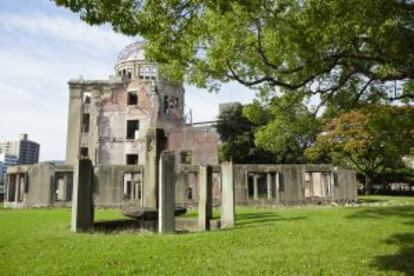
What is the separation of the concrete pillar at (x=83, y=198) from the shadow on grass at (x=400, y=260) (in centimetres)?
867

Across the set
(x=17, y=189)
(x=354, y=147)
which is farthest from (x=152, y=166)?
(x=354, y=147)

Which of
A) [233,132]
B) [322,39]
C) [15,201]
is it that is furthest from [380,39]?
[233,132]

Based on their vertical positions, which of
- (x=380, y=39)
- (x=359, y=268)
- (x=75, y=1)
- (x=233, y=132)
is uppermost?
(x=233, y=132)

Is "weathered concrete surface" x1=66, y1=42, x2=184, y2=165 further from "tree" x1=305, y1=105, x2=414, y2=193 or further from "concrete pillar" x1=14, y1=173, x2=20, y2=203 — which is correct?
"tree" x1=305, y1=105, x2=414, y2=193

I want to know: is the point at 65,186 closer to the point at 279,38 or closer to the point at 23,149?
the point at 279,38

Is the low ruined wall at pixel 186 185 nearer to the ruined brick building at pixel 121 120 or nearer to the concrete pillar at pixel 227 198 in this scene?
the concrete pillar at pixel 227 198

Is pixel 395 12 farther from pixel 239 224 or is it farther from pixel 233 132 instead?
pixel 233 132

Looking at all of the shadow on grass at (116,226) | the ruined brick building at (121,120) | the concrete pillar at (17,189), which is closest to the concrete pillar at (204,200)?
the shadow on grass at (116,226)

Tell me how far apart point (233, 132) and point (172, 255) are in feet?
123

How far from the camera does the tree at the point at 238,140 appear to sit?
45.4m

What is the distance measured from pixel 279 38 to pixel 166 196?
586 centimetres

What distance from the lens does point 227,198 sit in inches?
603

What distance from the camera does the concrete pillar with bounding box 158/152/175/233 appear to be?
1341cm

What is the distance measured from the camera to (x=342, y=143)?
41.7 meters
